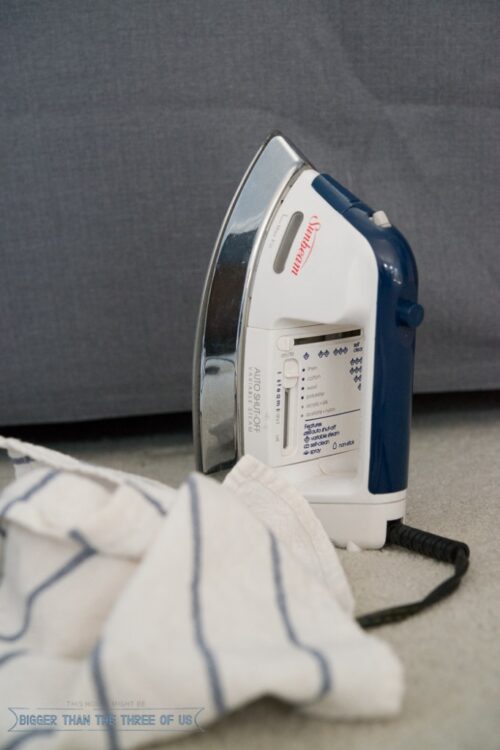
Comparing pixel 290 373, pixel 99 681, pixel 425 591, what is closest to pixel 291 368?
pixel 290 373

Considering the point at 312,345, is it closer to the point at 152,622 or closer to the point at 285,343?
the point at 285,343

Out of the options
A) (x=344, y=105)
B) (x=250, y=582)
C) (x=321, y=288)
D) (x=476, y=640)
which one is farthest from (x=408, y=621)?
(x=344, y=105)

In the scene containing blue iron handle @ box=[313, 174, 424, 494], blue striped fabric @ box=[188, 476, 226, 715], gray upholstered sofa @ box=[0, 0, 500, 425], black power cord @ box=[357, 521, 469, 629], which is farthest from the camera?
gray upholstered sofa @ box=[0, 0, 500, 425]

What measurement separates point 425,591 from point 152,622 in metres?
0.26

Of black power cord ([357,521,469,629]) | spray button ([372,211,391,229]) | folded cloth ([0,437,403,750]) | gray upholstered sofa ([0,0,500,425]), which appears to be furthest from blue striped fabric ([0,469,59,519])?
gray upholstered sofa ([0,0,500,425])

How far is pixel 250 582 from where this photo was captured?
416 millimetres

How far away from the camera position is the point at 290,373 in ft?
2.11

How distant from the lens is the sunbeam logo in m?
0.62

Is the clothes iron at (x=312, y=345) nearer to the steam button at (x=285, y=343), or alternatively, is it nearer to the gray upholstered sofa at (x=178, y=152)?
the steam button at (x=285, y=343)

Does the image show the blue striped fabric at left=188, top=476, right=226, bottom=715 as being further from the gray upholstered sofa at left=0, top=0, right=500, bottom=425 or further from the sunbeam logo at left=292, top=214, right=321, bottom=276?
the gray upholstered sofa at left=0, top=0, right=500, bottom=425

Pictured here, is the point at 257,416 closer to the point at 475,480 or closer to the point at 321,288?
the point at 321,288

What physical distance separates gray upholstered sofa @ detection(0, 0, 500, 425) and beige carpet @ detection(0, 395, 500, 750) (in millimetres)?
124

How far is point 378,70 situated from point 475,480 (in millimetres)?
536

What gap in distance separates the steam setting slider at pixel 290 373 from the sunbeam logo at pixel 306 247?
8cm
